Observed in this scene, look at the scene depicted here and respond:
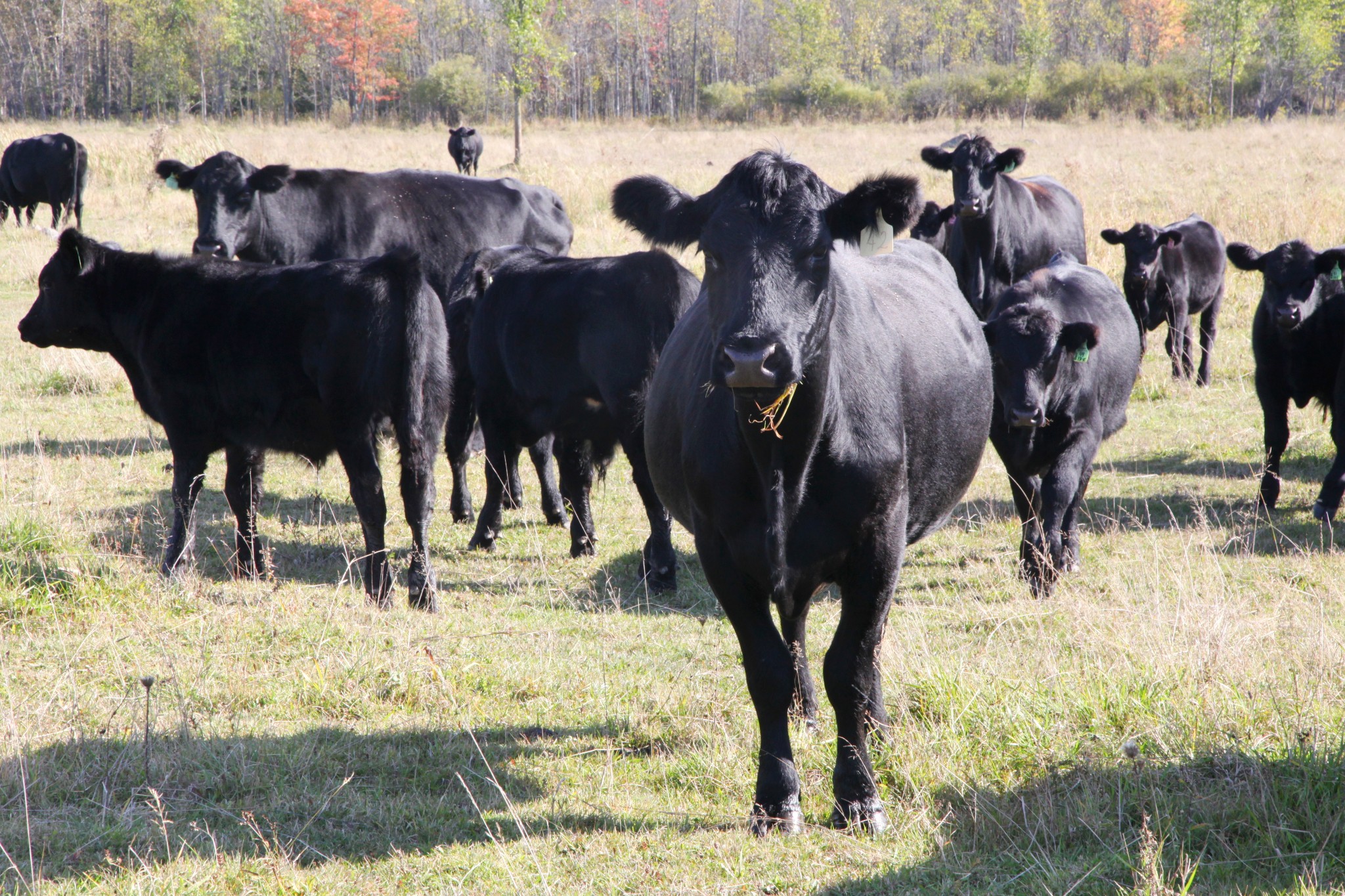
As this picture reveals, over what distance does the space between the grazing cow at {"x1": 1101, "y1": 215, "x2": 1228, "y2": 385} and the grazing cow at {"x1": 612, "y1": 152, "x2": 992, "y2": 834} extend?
341 inches

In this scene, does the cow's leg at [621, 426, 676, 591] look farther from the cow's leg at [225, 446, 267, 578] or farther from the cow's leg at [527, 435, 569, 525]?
the cow's leg at [225, 446, 267, 578]

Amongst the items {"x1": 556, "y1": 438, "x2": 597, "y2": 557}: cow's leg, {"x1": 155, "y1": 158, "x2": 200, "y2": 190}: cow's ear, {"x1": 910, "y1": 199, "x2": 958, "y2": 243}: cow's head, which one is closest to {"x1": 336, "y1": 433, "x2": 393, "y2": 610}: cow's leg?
{"x1": 556, "y1": 438, "x2": 597, "y2": 557}: cow's leg

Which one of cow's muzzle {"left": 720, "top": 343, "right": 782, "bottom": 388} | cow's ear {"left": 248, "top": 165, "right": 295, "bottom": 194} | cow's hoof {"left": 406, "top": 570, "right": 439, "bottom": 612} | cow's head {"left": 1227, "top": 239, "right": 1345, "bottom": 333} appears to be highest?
cow's ear {"left": 248, "top": 165, "right": 295, "bottom": 194}

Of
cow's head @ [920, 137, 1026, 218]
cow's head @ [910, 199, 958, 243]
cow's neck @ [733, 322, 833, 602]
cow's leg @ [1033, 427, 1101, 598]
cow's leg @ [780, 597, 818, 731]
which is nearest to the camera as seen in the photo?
cow's neck @ [733, 322, 833, 602]

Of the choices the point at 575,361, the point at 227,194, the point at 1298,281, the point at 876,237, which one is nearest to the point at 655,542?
the point at 575,361

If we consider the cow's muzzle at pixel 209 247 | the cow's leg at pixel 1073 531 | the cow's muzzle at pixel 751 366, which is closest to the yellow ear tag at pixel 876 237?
the cow's muzzle at pixel 751 366

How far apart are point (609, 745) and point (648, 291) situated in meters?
3.14

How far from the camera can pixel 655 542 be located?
Result: 641 cm

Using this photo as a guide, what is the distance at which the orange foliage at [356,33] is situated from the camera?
2822 inches

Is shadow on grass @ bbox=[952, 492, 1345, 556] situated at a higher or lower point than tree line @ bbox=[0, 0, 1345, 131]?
lower

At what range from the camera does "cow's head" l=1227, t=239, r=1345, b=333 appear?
7676 millimetres

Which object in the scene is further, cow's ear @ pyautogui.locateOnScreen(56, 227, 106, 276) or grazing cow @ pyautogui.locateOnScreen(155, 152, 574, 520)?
grazing cow @ pyautogui.locateOnScreen(155, 152, 574, 520)

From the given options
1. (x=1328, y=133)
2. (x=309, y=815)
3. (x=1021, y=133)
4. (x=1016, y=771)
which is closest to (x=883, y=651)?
(x=1016, y=771)

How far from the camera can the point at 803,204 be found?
3090mm
